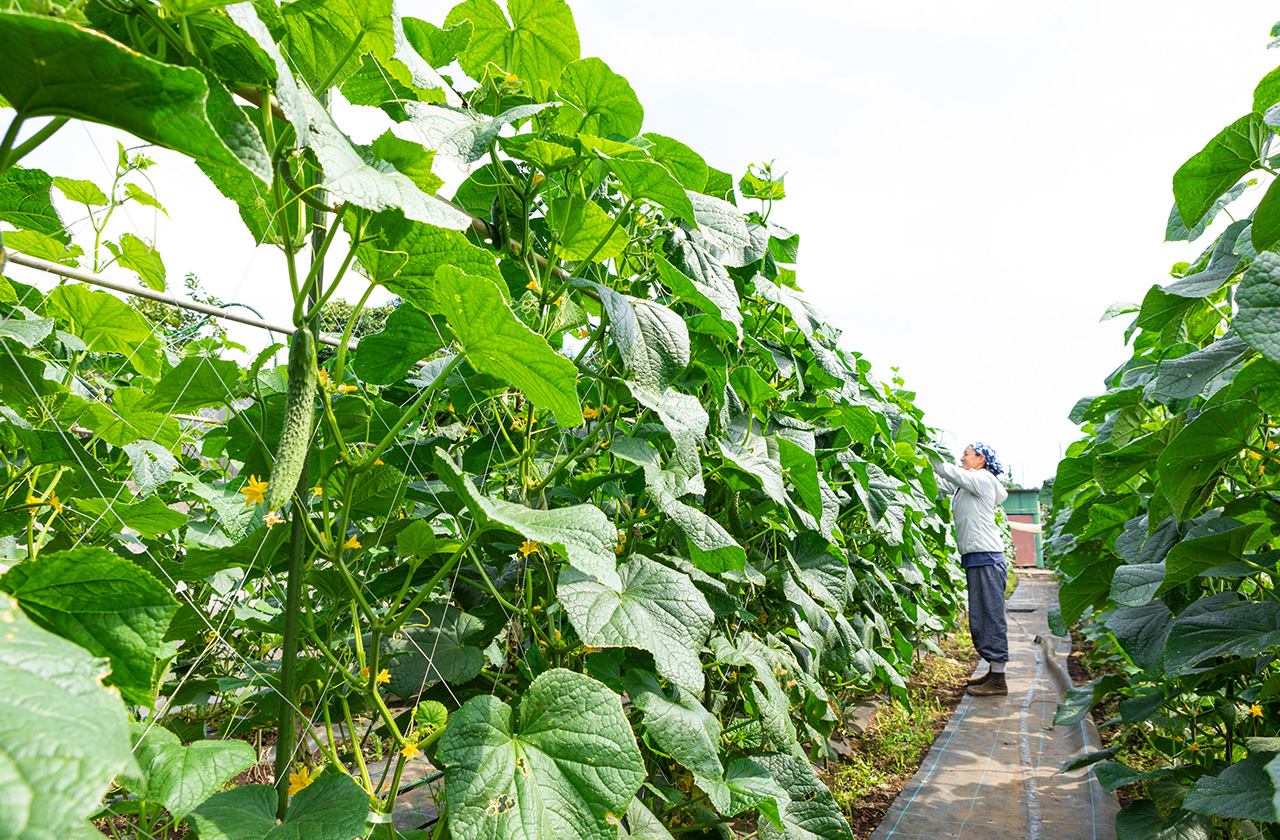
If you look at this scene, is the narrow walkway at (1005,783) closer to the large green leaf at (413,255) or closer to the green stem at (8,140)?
the large green leaf at (413,255)

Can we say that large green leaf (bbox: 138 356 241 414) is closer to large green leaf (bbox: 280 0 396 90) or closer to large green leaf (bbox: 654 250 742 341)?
large green leaf (bbox: 280 0 396 90)

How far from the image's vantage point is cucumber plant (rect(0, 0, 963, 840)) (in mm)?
511

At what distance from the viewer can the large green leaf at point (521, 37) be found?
114 cm

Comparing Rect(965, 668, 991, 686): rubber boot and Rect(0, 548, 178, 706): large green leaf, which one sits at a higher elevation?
Rect(0, 548, 178, 706): large green leaf

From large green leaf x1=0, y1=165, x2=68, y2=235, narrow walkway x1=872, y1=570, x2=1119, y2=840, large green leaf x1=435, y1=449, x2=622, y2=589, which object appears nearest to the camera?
large green leaf x1=435, y1=449, x2=622, y2=589

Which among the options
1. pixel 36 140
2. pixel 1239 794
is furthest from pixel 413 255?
pixel 1239 794

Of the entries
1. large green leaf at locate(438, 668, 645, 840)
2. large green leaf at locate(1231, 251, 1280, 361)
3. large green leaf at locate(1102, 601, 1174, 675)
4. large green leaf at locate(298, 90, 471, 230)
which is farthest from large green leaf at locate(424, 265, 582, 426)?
large green leaf at locate(1102, 601, 1174, 675)

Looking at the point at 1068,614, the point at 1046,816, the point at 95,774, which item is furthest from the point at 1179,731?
the point at 95,774

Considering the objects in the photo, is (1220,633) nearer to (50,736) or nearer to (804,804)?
(804,804)

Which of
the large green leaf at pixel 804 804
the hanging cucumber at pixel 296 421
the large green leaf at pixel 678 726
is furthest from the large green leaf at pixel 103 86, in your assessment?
the large green leaf at pixel 804 804

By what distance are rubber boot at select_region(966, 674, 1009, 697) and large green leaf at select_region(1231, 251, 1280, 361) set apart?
17.8 ft

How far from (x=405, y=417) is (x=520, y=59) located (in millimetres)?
699

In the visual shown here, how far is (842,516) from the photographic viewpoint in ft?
11.1

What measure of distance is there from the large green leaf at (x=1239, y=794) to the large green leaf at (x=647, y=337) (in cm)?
136
